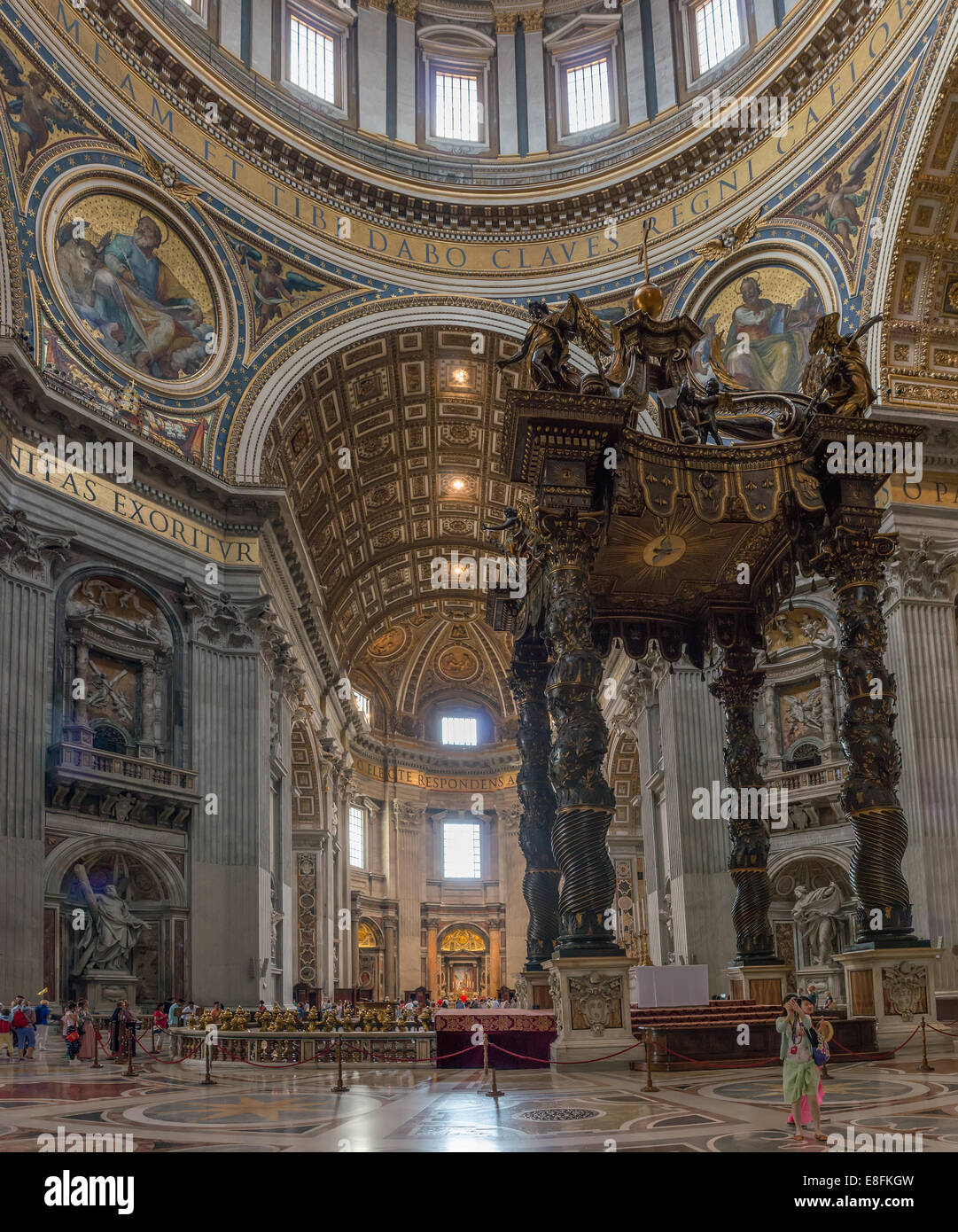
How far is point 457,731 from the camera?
4462 cm

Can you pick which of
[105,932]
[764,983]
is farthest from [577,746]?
[105,932]

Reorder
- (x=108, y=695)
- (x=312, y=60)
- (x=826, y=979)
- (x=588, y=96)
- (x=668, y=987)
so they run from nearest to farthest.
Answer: (x=668, y=987)
(x=108, y=695)
(x=826, y=979)
(x=312, y=60)
(x=588, y=96)

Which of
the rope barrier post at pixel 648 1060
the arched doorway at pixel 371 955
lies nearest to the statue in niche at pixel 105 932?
the rope barrier post at pixel 648 1060

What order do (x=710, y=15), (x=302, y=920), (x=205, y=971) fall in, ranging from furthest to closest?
(x=302, y=920)
(x=710, y=15)
(x=205, y=971)

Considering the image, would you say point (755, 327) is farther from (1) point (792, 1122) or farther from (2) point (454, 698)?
(2) point (454, 698)

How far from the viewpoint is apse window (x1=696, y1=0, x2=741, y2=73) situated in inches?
945

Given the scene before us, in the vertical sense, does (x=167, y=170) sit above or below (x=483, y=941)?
above

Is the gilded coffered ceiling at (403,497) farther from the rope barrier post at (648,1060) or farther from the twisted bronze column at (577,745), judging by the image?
the rope barrier post at (648,1060)

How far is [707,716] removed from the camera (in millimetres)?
22594

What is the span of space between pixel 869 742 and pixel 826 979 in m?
10.1

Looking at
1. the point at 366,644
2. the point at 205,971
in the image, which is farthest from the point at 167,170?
the point at 366,644

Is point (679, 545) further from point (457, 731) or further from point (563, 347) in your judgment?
point (457, 731)

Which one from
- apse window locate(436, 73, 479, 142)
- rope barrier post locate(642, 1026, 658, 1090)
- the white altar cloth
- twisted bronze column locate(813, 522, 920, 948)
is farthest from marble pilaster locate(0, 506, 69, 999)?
apse window locate(436, 73, 479, 142)

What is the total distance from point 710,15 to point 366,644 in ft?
73.7
